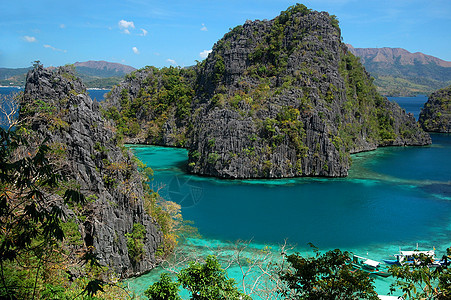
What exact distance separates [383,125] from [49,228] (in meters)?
80.5

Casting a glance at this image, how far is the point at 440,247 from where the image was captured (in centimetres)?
2603

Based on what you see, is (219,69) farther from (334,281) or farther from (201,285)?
(334,281)

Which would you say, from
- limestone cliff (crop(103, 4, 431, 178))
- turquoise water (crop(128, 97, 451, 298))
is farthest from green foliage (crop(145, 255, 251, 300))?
limestone cliff (crop(103, 4, 431, 178))

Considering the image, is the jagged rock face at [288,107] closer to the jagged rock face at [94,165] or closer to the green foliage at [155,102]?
the green foliage at [155,102]

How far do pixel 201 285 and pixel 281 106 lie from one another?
41190 mm

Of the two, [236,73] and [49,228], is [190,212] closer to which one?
[49,228]

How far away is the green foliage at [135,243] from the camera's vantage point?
20109 mm

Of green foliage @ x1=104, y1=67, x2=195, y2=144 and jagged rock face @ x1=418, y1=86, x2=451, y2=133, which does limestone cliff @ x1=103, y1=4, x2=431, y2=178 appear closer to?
green foliage @ x1=104, y1=67, x2=195, y2=144

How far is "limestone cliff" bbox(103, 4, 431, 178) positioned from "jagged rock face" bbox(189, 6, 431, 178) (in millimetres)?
141

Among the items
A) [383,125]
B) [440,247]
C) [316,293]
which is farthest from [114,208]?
[383,125]

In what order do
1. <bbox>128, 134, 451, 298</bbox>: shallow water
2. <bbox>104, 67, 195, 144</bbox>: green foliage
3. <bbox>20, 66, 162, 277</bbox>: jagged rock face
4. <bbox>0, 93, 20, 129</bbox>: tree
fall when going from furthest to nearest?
1. <bbox>104, 67, 195, 144</bbox>: green foliage
2. <bbox>128, 134, 451, 298</bbox>: shallow water
3. <bbox>20, 66, 162, 277</bbox>: jagged rock face
4. <bbox>0, 93, 20, 129</bbox>: tree

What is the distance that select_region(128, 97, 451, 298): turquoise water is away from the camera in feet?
86.0

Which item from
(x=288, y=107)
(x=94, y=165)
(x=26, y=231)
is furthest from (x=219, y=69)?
(x=26, y=231)

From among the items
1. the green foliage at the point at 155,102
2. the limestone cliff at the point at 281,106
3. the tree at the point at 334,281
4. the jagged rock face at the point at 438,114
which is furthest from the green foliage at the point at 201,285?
the jagged rock face at the point at 438,114
